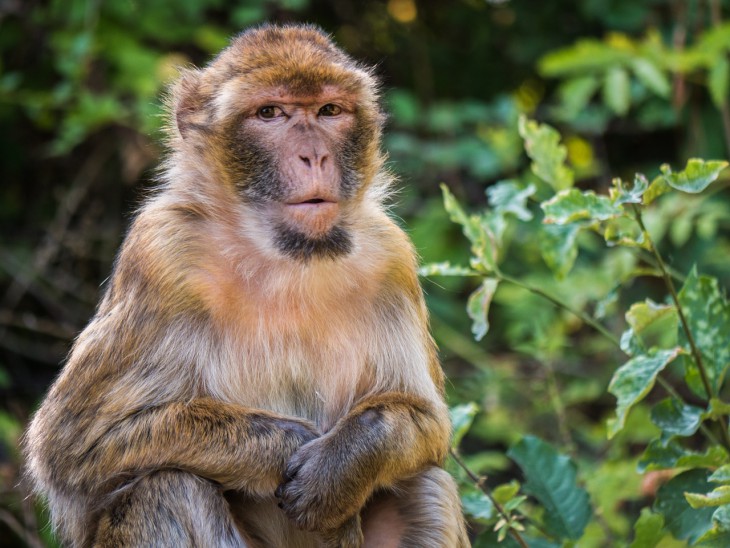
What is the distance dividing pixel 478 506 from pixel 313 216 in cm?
129

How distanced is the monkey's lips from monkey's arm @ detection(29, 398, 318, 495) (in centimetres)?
67

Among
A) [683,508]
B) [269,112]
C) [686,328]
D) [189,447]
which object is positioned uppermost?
[269,112]

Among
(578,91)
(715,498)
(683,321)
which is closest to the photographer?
(715,498)

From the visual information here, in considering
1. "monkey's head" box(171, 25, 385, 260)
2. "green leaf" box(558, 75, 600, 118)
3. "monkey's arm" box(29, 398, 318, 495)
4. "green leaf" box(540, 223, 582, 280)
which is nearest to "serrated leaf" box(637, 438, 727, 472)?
"green leaf" box(540, 223, 582, 280)

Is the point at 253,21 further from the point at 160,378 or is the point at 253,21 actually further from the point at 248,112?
the point at 160,378

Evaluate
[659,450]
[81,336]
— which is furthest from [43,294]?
[659,450]

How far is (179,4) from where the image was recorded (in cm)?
729

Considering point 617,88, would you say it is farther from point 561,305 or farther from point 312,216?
point 312,216

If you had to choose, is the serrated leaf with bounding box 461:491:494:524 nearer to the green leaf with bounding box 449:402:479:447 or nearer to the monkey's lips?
the green leaf with bounding box 449:402:479:447

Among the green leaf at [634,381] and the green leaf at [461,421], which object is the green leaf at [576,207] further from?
the green leaf at [461,421]

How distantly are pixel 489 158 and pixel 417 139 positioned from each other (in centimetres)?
80

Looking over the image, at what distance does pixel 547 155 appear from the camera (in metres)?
4.25

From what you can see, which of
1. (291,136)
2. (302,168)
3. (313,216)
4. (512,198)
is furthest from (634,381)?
(291,136)

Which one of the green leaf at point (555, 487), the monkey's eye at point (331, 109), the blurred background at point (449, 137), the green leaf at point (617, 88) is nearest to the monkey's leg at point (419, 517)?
the green leaf at point (555, 487)
